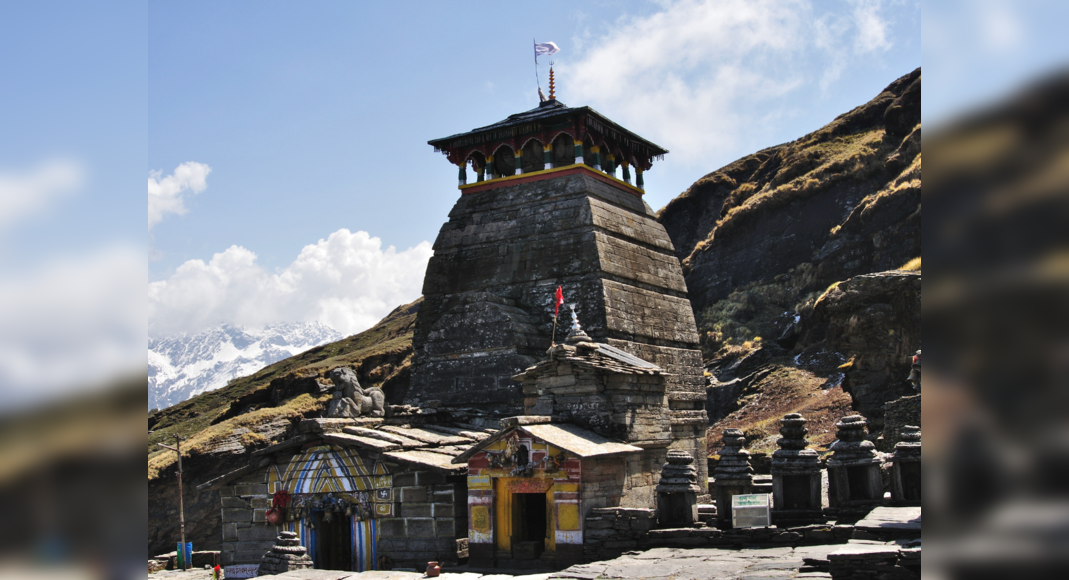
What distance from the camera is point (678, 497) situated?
18.4 metres

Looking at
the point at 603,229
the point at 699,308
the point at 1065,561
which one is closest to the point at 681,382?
the point at 603,229

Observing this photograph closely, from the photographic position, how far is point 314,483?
22.1m

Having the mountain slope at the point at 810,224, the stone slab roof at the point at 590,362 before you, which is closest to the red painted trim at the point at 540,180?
the stone slab roof at the point at 590,362

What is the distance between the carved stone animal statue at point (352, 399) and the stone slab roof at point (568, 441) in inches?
217

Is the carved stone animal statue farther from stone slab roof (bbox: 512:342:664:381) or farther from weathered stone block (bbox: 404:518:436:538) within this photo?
stone slab roof (bbox: 512:342:664:381)

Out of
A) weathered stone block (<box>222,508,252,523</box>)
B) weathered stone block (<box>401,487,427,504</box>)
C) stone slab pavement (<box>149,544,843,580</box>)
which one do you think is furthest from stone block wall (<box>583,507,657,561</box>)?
weathered stone block (<box>222,508,252,523</box>)

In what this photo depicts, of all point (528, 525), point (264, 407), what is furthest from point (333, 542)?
point (264, 407)

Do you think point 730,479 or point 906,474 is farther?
point 730,479

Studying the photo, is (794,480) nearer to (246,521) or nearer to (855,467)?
(855,467)

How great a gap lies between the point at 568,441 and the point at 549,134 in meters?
14.7

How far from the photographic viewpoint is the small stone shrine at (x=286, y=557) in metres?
19.4

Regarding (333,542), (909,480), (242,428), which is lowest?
(333,542)

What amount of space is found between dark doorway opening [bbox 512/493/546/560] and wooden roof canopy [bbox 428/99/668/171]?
14.2 m

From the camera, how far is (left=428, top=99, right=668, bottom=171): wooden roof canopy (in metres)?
30.6
